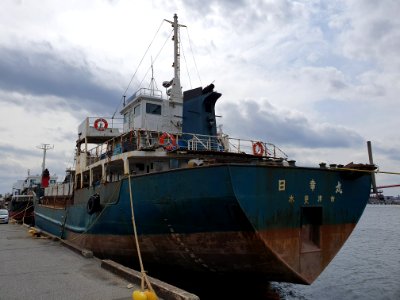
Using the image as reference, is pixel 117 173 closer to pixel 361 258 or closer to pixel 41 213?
pixel 41 213

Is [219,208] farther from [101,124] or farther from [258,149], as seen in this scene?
[101,124]

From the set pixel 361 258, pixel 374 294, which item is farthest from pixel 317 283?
pixel 361 258

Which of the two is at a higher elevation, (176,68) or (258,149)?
(176,68)

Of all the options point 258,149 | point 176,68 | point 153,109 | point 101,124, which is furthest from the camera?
point 101,124

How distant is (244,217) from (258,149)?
4490 millimetres

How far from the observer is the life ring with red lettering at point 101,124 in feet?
51.8

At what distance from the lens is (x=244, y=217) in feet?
25.5

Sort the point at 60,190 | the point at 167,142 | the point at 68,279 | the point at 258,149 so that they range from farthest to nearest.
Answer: the point at 60,190 < the point at 258,149 < the point at 167,142 < the point at 68,279

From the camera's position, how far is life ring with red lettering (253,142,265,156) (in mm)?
11836

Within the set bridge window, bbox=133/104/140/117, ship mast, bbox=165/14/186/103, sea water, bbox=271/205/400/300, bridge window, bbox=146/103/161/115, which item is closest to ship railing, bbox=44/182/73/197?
bridge window, bbox=133/104/140/117

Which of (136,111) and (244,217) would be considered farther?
(136,111)

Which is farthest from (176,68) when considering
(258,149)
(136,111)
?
(258,149)

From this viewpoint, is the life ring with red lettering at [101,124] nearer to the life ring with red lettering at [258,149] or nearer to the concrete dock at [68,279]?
the concrete dock at [68,279]

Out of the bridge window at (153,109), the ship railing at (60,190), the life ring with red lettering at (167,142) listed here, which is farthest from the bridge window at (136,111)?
the ship railing at (60,190)
